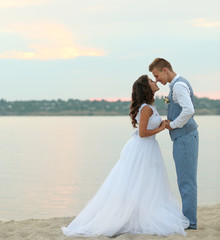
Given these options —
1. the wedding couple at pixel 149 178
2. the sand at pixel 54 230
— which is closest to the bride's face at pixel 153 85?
the wedding couple at pixel 149 178

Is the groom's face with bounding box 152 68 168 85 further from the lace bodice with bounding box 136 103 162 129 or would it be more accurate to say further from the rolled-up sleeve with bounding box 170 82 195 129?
the lace bodice with bounding box 136 103 162 129

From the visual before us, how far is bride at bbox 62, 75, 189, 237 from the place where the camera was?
6055mm

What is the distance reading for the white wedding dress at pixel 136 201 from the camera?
19.9ft

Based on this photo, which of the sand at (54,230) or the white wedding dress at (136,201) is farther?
the white wedding dress at (136,201)

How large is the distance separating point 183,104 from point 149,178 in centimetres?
94

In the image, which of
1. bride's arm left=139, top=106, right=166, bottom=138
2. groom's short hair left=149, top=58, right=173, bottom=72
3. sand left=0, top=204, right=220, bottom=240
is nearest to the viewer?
sand left=0, top=204, right=220, bottom=240

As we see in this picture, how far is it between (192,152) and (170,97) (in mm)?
689

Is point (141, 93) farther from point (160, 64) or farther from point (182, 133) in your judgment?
point (182, 133)

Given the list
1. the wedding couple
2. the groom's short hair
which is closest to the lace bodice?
the wedding couple

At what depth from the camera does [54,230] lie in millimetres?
6613

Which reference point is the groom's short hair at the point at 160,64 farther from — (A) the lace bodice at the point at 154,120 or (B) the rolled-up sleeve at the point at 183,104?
(A) the lace bodice at the point at 154,120

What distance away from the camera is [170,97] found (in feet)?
20.5

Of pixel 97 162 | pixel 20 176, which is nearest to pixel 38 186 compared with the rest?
pixel 20 176

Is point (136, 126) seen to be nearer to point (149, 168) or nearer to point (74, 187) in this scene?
point (149, 168)
